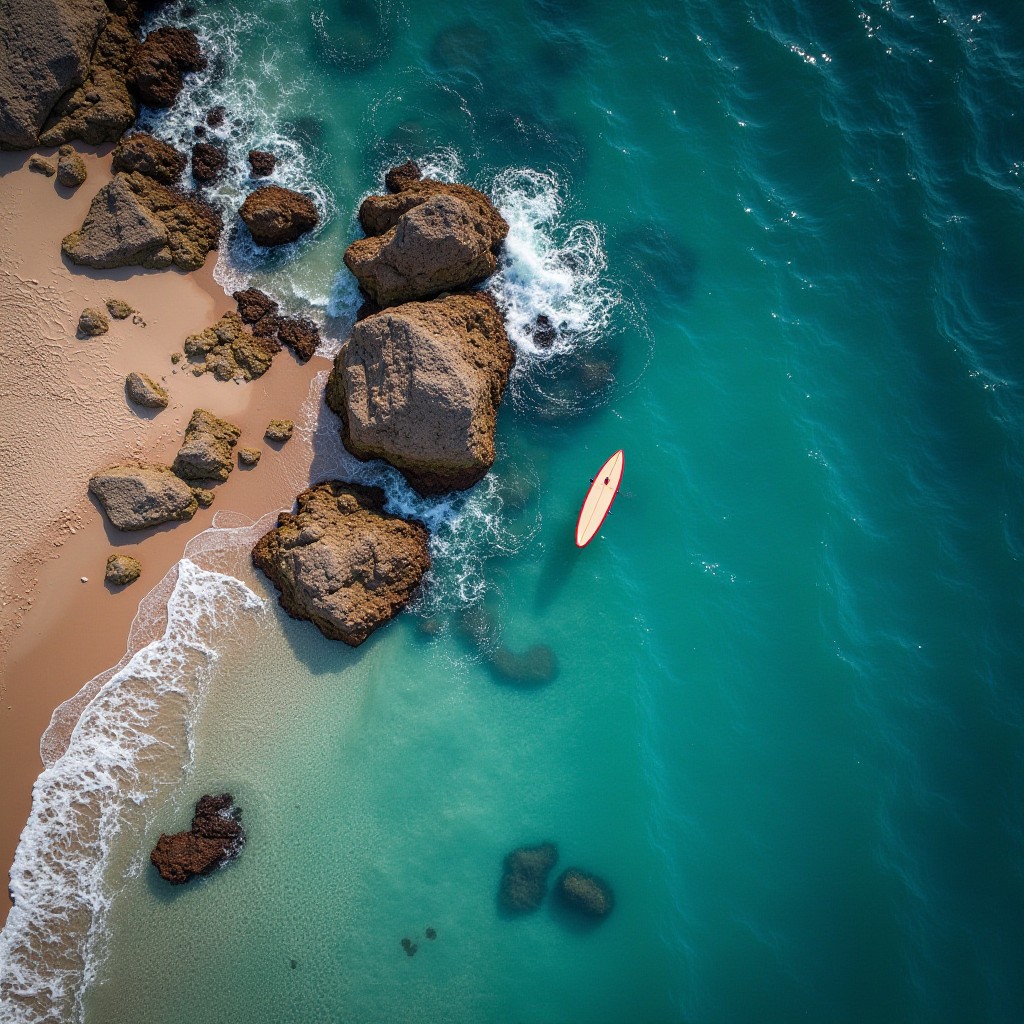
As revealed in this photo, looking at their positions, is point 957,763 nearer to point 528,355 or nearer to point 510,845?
point 510,845

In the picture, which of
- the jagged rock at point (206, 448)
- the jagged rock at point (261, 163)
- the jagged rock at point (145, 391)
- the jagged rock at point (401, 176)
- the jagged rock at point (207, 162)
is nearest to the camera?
the jagged rock at point (206, 448)

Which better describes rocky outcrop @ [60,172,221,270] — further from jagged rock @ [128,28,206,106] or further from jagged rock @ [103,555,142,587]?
jagged rock @ [103,555,142,587]

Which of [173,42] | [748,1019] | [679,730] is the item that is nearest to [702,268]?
[679,730]

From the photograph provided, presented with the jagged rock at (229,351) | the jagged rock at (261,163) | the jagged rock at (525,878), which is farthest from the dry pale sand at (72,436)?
the jagged rock at (525,878)

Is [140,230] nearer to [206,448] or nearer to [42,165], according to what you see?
[42,165]

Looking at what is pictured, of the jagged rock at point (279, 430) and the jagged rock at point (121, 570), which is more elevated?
the jagged rock at point (279, 430)

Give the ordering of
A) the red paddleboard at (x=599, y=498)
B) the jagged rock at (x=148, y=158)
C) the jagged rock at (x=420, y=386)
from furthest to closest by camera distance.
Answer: the red paddleboard at (x=599, y=498)
the jagged rock at (x=148, y=158)
the jagged rock at (x=420, y=386)

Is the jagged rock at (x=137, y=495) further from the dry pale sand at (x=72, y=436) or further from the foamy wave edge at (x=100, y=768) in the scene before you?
the foamy wave edge at (x=100, y=768)
